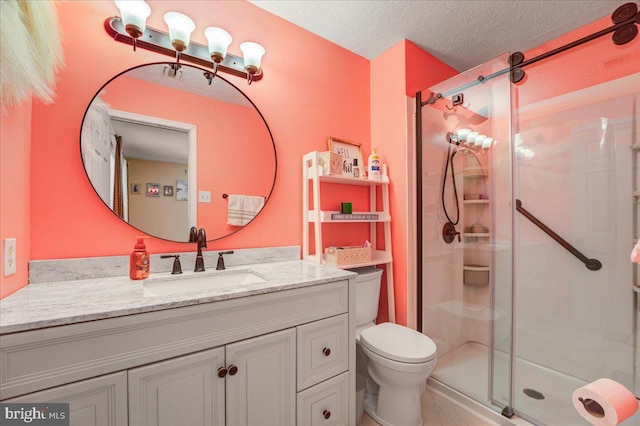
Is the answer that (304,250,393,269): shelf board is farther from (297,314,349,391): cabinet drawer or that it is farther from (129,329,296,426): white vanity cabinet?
(129,329,296,426): white vanity cabinet

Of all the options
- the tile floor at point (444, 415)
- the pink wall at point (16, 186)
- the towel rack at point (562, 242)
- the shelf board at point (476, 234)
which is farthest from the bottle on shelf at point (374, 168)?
the pink wall at point (16, 186)

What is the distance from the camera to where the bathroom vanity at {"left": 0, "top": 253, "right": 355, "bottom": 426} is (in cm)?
78

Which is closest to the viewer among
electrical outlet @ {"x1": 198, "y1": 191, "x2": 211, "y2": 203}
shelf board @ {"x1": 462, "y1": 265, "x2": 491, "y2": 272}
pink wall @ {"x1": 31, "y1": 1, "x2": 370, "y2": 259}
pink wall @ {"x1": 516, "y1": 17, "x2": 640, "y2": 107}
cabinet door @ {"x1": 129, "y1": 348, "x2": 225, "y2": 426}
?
cabinet door @ {"x1": 129, "y1": 348, "x2": 225, "y2": 426}

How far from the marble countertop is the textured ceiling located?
1.67m

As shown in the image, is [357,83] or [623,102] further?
[357,83]

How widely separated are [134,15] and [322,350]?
179 centimetres

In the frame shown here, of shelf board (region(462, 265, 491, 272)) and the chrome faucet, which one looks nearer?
the chrome faucet

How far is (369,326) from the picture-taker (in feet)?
6.16

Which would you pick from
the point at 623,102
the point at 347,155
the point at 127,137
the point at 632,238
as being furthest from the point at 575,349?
the point at 127,137

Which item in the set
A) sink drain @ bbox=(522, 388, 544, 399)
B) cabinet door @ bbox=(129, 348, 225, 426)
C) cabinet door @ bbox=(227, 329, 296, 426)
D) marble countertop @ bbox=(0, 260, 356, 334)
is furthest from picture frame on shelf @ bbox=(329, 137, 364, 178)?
sink drain @ bbox=(522, 388, 544, 399)

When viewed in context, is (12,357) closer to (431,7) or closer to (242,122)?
(242,122)

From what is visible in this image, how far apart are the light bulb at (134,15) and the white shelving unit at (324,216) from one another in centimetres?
107

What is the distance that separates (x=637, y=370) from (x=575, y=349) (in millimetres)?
280

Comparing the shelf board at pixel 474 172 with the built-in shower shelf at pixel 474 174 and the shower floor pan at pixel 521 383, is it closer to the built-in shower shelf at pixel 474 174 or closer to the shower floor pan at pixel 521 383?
the built-in shower shelf at pixel 474 174
